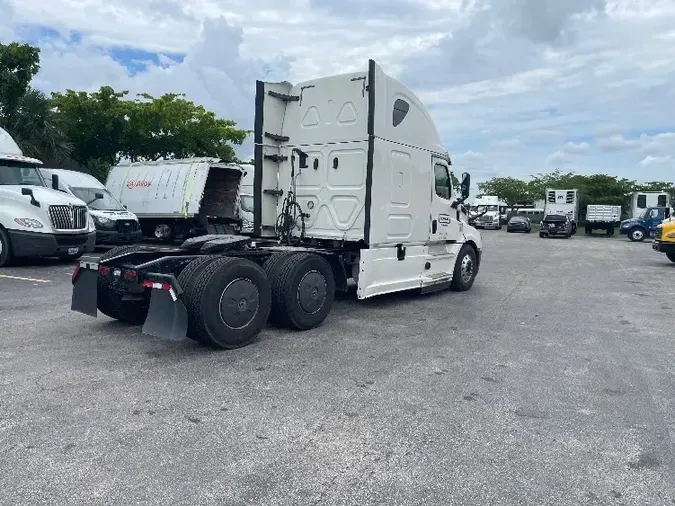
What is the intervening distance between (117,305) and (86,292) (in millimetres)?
403

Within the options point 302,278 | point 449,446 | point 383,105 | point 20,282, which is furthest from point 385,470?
point 20,282

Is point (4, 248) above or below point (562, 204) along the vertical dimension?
below

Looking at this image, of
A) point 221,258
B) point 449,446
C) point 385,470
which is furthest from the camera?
point 221,258

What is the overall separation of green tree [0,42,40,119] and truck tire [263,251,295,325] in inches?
673

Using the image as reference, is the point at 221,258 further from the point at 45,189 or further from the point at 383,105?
the point at 45,189

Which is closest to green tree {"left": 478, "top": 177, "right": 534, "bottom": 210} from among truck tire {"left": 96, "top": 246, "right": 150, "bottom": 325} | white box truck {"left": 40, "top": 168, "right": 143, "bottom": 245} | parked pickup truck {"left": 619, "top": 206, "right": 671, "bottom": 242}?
parked pickup truck {"left": 619, "top": 206, "right": 671, "bottom": 242}

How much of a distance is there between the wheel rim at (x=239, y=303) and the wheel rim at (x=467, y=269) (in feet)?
17.6

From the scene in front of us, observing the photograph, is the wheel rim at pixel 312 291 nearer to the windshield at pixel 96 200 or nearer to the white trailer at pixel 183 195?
the windshield at pixel 96 200

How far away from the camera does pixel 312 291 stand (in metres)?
6.98

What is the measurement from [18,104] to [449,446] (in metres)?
21.3

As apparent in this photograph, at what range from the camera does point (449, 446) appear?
3766 millimetres

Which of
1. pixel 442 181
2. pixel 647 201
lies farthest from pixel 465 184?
pixel 647 201

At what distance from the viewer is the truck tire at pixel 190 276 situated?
559 centimetres

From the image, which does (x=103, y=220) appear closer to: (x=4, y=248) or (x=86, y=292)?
(x=4, y=248)
